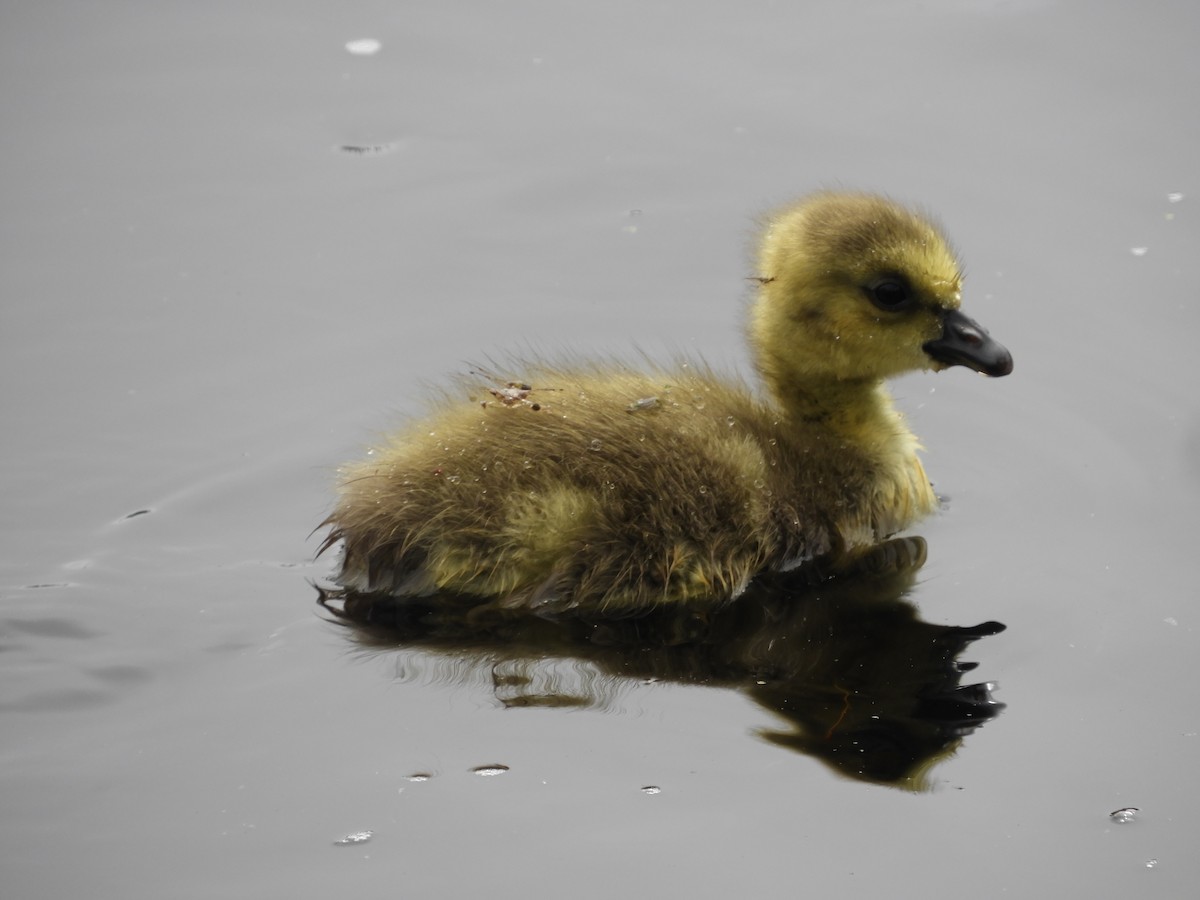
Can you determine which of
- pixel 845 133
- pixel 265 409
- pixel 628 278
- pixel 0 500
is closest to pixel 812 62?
pixel 845 133

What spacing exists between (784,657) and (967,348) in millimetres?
989

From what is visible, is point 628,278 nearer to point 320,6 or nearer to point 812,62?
point 812,62

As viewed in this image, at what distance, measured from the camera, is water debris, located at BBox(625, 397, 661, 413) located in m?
4.51

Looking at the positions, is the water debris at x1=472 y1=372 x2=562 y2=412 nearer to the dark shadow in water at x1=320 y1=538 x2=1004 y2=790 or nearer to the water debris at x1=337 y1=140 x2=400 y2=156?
the dark shadow in water at x1=320 y1=538 x2=1004 y2=790

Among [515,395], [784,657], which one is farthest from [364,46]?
[784,657]

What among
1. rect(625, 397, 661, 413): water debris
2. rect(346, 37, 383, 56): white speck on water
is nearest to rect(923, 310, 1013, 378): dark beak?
rect(625, 397, 661, 413): water debris

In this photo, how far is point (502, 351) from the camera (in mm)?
5320

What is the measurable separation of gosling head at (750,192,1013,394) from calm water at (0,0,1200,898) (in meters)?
0.50

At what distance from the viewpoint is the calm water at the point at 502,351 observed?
375 centimetres

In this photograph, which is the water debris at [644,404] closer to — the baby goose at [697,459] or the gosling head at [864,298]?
the baby goose at [697,459]

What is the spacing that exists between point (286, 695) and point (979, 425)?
2.20 meters

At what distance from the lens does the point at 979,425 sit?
17.2 feet

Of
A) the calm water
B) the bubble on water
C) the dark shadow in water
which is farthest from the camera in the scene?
the dark shadow in water

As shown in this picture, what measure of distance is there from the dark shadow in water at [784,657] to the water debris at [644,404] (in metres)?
0.51
